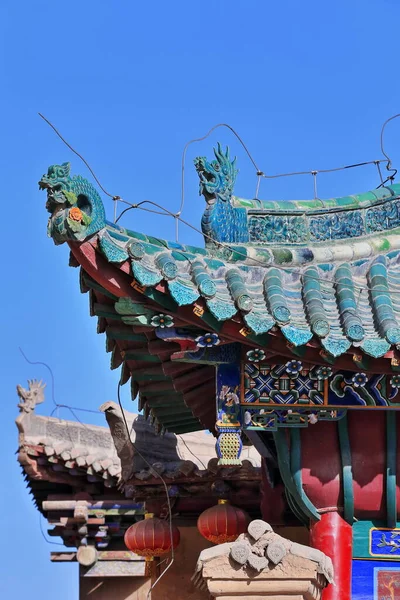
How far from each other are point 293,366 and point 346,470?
3.34 feet

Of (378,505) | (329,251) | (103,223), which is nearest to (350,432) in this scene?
(378,505)

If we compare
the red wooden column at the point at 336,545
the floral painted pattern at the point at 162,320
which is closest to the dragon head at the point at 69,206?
the floral painted pattern at the point at 162,320

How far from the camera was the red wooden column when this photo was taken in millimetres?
12219

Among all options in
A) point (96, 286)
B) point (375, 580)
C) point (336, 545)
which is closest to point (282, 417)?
point (336, 545)

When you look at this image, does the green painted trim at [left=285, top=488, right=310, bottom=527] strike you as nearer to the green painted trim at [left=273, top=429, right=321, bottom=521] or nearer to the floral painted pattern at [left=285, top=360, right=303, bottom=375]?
the green painted trim at [left=273, top=429, right=321, bottom=521]

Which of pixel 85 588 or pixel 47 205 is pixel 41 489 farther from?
pixel 47 205

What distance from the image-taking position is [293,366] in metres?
12.1

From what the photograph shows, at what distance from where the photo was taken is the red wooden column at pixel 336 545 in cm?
1222

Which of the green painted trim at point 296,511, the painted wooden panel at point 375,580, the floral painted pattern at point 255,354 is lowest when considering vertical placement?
the painted wooden panel at point 375,580

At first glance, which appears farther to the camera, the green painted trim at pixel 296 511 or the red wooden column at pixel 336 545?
the green painted trim at pixel 296 511

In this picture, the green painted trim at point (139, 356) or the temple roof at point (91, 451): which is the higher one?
the green painted trim at point (139, 356)

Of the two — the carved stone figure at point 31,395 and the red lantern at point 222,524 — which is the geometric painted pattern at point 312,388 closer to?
the red lantern at point 222,524

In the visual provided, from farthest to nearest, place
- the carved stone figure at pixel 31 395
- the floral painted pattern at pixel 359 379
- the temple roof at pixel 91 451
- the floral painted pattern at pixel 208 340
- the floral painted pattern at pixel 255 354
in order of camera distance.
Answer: the carved stone figure at pixel 31 395 < the temple roof at pixel 91 451 < the floral painted pattern at pixel 359 379 < the floral painted pattern at pixel 255 354 < the floral painted pattern at pixel 208 340

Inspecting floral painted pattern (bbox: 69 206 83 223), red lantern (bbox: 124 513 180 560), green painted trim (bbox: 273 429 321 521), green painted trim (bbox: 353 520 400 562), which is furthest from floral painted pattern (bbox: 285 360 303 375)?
red lantern (bbox: 124 513 180 560)
